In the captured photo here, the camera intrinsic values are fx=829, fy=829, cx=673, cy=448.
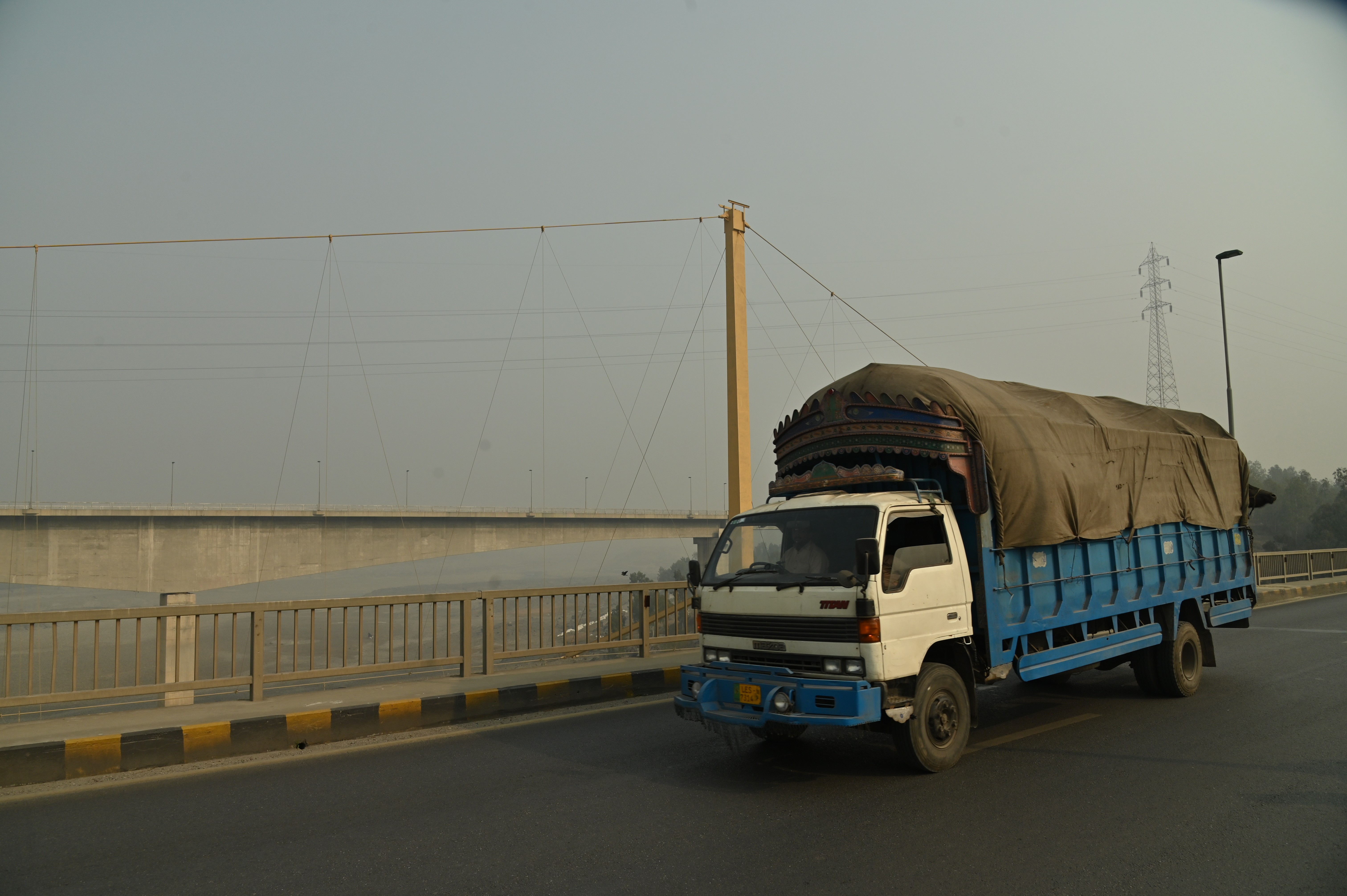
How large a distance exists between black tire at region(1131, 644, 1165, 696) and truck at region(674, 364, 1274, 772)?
21 millimetres

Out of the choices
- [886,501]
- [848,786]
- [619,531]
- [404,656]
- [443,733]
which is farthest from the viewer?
[619,531]

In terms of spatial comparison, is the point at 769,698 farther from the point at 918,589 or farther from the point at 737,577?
the point at 918,589

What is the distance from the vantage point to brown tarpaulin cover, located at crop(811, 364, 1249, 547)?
7.19 m

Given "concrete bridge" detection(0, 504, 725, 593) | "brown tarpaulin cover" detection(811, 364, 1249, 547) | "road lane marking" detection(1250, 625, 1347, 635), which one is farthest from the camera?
"concrete bridge" detection(0, 504, 725, 593)

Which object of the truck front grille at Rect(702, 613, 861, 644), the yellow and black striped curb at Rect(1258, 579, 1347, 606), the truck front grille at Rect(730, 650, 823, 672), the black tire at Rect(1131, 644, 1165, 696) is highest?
the truck front grille at Rect(702, 613, 861, 644)

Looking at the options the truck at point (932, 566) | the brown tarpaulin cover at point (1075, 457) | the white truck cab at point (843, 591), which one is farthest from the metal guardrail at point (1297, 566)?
the white truck cab at point (843, 591)

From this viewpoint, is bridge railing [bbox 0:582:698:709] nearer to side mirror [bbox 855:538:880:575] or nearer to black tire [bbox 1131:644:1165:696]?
side mirror [bbox 855:538:880:575]

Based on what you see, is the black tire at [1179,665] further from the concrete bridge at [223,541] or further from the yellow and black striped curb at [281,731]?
the concrete bridge at [223,541]

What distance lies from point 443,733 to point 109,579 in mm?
37071

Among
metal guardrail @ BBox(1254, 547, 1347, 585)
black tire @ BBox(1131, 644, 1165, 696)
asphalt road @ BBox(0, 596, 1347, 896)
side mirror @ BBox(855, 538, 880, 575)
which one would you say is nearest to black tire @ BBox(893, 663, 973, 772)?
asphalt road @ BBox(0, 596, 1347, 896)

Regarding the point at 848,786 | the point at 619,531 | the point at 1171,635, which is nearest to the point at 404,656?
the point at 848,786

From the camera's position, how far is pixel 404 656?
9.92m

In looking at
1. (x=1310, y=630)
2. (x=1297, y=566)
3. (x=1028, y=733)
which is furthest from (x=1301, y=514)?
(x=1028, y=733)

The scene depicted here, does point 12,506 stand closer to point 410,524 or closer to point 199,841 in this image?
point 410,524
